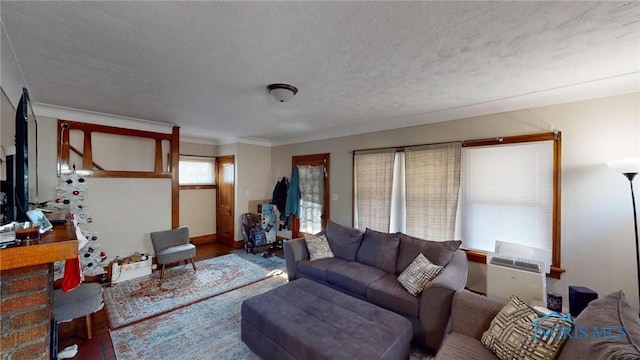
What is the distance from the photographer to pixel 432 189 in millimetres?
3465

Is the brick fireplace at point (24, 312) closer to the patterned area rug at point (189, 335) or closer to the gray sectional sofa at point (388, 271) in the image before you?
the patterned area rug at point (189, 335)

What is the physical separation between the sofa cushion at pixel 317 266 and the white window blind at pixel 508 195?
1784 millimetres

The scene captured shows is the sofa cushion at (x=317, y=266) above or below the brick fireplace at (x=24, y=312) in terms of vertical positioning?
below

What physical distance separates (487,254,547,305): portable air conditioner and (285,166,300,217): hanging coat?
137 inches

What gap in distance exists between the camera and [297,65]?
6.51ft

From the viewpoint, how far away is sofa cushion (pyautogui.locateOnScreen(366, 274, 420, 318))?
2284 millimetres

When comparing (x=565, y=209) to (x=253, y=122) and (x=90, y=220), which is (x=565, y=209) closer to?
(x=253, y=122)

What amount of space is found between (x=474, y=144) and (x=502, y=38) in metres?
1.82

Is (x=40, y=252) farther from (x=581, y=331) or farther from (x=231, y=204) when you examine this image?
(x=231, y=204)

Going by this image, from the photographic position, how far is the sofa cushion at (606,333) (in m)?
1.02

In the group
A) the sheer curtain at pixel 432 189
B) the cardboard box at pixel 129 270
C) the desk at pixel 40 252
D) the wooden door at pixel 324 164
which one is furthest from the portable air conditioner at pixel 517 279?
the cardboard box at pixel 129 270

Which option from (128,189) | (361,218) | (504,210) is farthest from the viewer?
(361,218)

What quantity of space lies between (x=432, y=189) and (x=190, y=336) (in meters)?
3.30

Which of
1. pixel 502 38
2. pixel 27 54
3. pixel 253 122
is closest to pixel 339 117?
pixel 253 122
